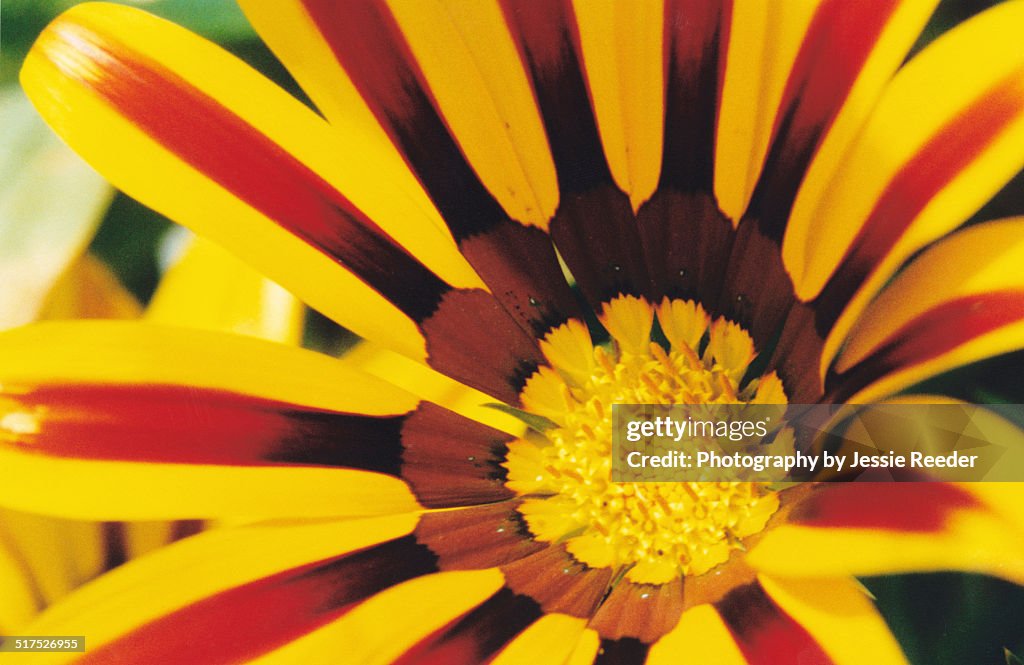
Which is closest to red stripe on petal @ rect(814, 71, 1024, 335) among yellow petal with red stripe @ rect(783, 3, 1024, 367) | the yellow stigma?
yellow petal with red stripe @ rect(783, 3, 1024, 367)

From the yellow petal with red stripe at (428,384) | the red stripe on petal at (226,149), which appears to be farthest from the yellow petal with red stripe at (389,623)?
the red stripe on petal at (226,149)

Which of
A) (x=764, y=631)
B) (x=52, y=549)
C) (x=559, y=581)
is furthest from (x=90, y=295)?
(x=764, y=631)

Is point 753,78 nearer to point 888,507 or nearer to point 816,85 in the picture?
point 816,85

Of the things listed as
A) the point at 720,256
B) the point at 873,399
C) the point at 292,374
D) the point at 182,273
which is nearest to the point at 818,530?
the point at 873,399

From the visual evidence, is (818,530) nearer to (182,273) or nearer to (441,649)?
(441,649)

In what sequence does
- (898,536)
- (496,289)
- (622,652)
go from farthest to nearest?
(496,289), (622,652), (898,536)

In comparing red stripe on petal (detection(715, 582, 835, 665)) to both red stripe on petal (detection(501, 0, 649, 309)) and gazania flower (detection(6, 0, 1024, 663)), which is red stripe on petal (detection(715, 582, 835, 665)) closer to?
gazania flower (detection(6, 0, 1024, 663))
